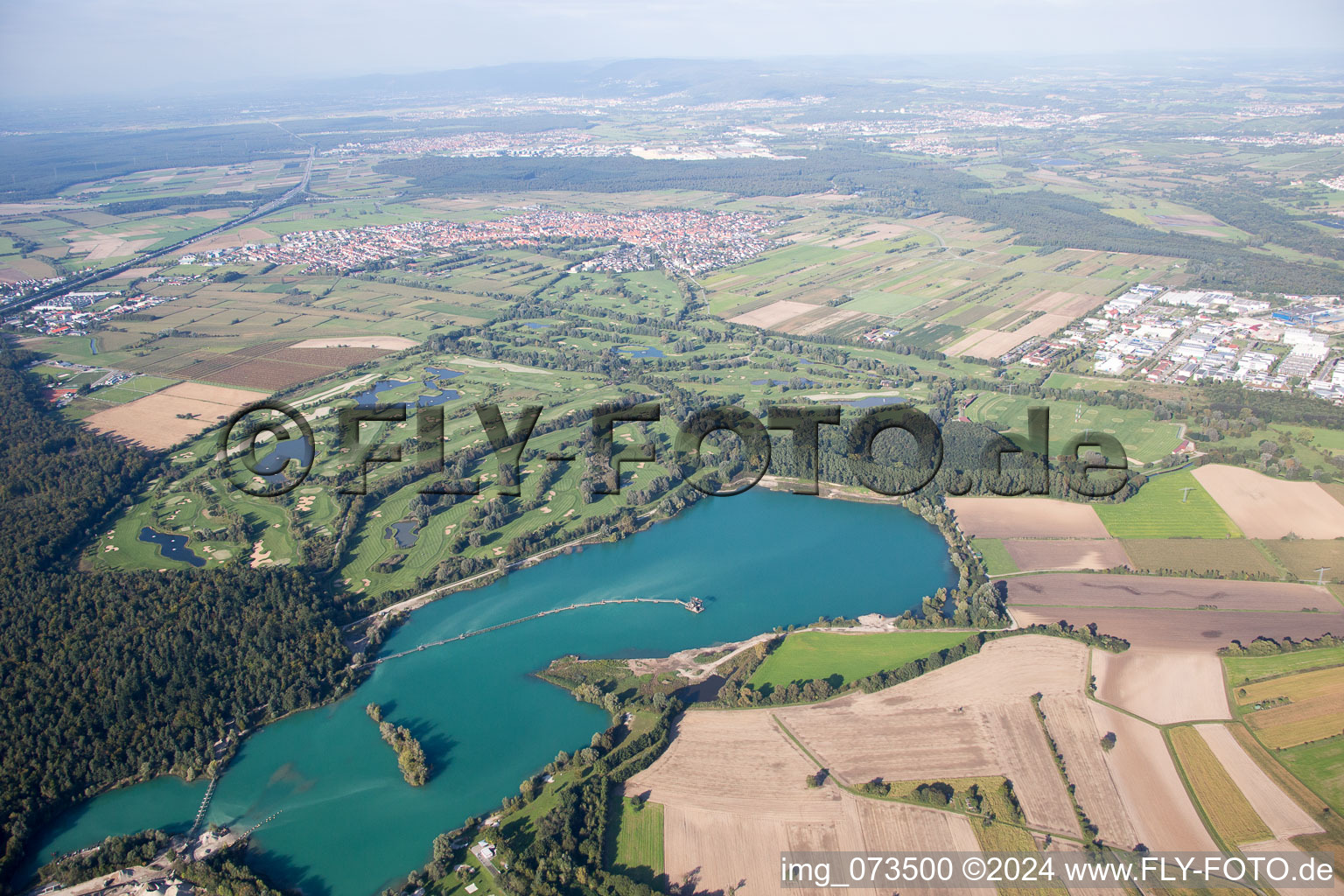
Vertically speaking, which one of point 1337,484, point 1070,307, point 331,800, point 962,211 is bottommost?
point 331,800

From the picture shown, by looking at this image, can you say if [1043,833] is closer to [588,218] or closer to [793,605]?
[793,605]

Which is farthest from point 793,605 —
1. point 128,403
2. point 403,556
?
point 128,403

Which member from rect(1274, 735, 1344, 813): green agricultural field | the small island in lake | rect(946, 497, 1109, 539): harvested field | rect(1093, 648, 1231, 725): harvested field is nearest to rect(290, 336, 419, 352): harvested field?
the small island in lake

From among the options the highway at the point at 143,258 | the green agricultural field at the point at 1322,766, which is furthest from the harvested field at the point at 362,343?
the green agricultural field at the point at 1322,766

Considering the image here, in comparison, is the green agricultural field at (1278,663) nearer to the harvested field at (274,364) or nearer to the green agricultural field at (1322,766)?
the green agricultural field at (1322,766)

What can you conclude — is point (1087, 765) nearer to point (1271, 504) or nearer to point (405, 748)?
point (405, 748)

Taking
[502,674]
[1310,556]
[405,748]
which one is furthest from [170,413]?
[1310,556]
